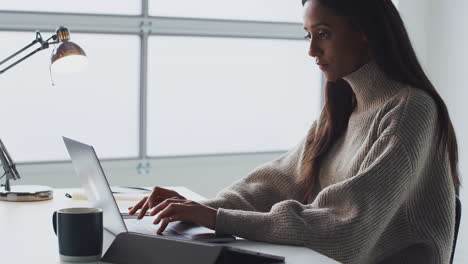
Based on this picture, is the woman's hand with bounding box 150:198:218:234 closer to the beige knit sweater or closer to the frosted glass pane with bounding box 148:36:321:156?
the beige knit sweater

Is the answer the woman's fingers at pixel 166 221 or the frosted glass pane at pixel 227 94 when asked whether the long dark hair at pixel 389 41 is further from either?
the frosted glass pane at pixel 227 94

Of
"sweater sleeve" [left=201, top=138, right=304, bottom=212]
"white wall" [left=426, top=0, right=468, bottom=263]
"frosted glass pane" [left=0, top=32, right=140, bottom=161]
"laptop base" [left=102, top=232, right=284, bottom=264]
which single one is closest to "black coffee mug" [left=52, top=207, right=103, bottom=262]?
"laptop base" [left=102, top=232, right=284, bottom=264]

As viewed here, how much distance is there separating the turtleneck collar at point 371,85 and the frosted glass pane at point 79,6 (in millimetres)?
2026

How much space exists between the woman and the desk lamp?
583 mm

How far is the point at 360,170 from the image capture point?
1584 mm

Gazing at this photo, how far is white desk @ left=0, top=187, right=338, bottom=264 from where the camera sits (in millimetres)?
1388

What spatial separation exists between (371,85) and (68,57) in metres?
1.04

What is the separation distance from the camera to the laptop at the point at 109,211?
1403 mm

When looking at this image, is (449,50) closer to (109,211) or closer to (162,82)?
(162,82)

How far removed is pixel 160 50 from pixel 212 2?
0.39 meters

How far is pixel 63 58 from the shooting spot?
2.29m

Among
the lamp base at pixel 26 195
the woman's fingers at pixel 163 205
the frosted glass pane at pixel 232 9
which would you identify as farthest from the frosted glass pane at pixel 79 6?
the woman's fingers at pixel 163 205

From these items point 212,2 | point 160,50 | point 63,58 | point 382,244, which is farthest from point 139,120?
point 382,244

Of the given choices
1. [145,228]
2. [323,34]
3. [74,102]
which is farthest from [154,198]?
[74,102]
